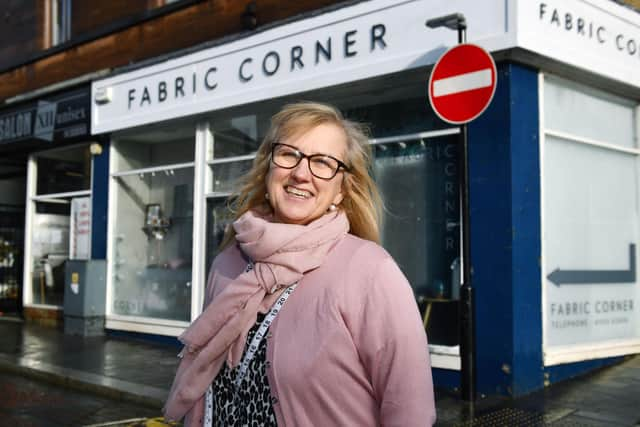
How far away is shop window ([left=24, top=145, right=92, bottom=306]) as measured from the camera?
11750 millimetres

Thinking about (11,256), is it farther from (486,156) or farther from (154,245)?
(486,156)

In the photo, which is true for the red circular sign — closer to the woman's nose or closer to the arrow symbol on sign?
the arrow symbol on sign

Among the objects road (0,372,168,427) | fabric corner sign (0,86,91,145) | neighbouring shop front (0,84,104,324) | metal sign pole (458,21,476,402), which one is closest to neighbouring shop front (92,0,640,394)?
metal sign pole (458,21,476,402)

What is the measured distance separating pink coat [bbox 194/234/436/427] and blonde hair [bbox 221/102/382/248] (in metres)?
0.36

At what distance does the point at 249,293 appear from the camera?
6.43 ft

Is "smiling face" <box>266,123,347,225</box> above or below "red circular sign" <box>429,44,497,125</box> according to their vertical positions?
below

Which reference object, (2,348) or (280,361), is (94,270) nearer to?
(2,348)

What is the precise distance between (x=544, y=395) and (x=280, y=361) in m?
5.05

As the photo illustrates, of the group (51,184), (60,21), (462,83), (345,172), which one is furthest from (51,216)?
(345,172)

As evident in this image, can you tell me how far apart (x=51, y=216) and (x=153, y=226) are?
3236mm

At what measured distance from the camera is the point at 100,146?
10828 millimetres

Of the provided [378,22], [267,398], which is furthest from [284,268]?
[378,22]

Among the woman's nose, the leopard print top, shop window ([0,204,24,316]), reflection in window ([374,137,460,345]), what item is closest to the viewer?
the leopard print top

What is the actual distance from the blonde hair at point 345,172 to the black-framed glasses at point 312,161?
0.04 metres
